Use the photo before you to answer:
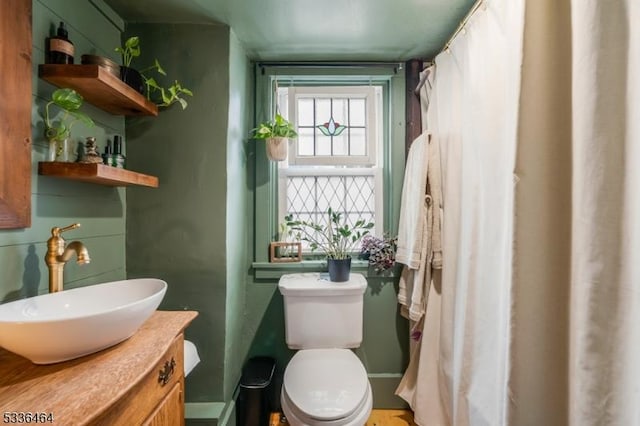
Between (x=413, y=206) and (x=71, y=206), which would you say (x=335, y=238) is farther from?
(x=71, y=206)

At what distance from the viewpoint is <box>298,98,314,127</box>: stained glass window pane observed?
1.90 meters

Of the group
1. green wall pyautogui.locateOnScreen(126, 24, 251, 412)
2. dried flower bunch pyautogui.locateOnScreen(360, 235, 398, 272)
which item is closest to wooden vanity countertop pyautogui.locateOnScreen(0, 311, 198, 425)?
green wall pyautogui.locateOnScreen(126, 24, 251, 412)

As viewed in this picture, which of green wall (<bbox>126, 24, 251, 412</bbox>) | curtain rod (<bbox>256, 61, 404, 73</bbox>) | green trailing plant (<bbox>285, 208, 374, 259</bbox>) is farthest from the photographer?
curtain rod (<bbox>256, 61, 404, 73</bbox>)

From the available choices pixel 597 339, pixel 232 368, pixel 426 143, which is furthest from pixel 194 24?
pixel 597 339

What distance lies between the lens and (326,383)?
4.17ft

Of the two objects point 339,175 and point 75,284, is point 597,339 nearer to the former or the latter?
point 339,175

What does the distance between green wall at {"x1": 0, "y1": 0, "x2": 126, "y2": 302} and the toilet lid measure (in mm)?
950

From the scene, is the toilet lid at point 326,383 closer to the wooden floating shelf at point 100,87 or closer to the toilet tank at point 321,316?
the toilet tank at point 321,316

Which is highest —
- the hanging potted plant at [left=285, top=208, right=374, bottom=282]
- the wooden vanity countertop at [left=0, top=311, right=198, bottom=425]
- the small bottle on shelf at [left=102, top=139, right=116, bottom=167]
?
the small bottle on shelf at [left=102, top=139, right=116, bottom=167]

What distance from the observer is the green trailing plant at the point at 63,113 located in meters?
0.94

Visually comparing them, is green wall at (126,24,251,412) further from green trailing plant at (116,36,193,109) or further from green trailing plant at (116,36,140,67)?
green trailing plant at (116,36,140,67)

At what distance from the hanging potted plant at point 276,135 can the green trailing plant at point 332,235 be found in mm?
391

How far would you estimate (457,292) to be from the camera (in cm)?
→ 136

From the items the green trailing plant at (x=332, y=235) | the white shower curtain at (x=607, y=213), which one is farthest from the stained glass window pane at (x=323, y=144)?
the white shower curtain at (x=607, y=213)
